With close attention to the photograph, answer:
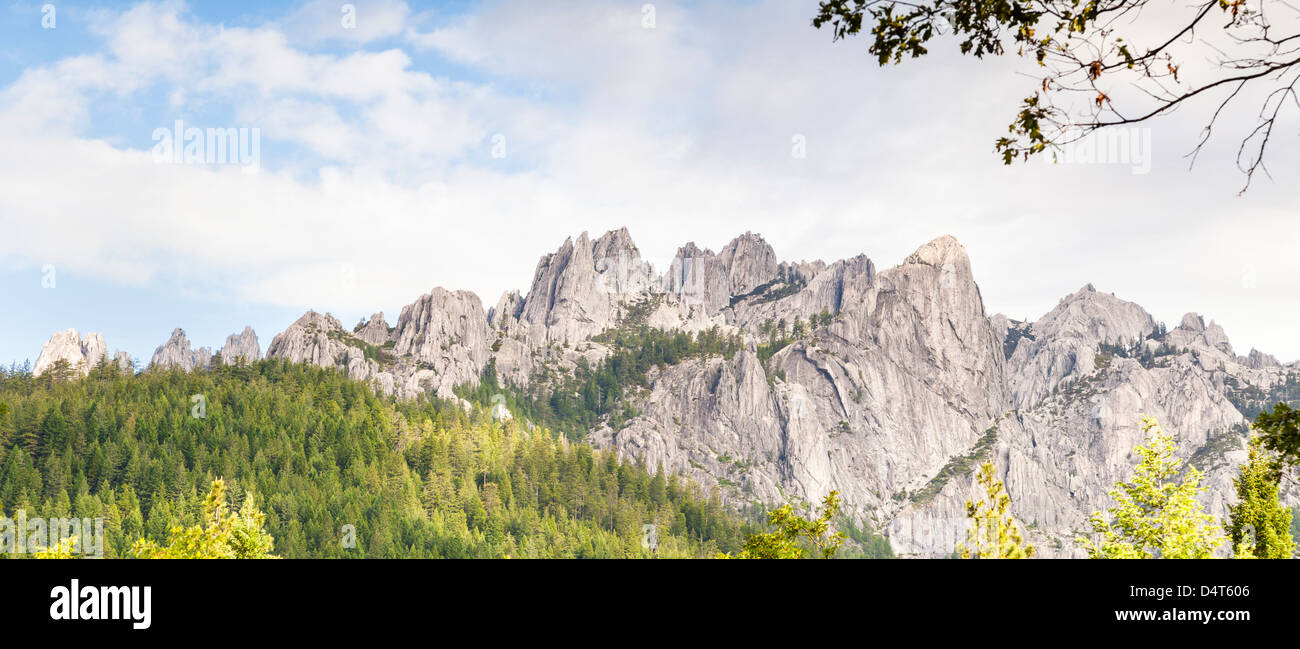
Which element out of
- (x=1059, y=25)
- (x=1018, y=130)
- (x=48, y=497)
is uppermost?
(x=1059, y=25)

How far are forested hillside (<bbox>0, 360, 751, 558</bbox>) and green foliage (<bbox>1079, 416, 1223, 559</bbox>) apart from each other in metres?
124

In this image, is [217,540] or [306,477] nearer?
[217,540]

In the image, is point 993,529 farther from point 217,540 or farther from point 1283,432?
point 217,540

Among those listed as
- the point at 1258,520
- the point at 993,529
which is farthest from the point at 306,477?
the point at 993,529

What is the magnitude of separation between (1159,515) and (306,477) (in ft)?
525

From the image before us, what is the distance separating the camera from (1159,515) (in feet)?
98.8

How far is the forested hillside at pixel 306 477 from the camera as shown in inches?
5684

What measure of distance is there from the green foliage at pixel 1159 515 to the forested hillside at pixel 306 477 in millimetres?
124051
